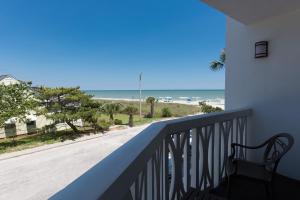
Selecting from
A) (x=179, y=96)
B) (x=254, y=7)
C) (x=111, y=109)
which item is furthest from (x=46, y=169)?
(x=179, y=96)

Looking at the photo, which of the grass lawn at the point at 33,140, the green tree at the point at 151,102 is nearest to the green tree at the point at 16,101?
the grass lawn at the point at 33,140

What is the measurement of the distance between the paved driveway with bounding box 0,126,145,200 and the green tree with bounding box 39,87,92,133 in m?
2.80

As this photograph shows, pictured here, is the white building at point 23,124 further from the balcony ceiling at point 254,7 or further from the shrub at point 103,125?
the balcony ceiling at point 254,7

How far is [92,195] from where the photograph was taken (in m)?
0.44

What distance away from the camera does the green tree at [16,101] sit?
37.3ft

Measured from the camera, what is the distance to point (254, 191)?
1.97 metres

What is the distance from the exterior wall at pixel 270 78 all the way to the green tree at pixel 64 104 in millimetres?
12122

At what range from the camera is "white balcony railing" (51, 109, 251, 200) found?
A: 537 millimetres

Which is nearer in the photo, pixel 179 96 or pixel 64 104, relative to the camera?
pixel 64 104

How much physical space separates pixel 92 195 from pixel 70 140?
12.5 metres

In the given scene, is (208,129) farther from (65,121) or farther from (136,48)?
(136,48)

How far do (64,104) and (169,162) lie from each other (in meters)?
13.3

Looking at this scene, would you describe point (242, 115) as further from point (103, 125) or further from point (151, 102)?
point (151, 102)

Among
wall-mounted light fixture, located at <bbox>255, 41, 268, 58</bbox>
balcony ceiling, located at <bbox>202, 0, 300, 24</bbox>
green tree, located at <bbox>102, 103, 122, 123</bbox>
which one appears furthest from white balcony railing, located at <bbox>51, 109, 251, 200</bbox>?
green tree, located at <bbox>102, 103, 122, 123</bbox>
